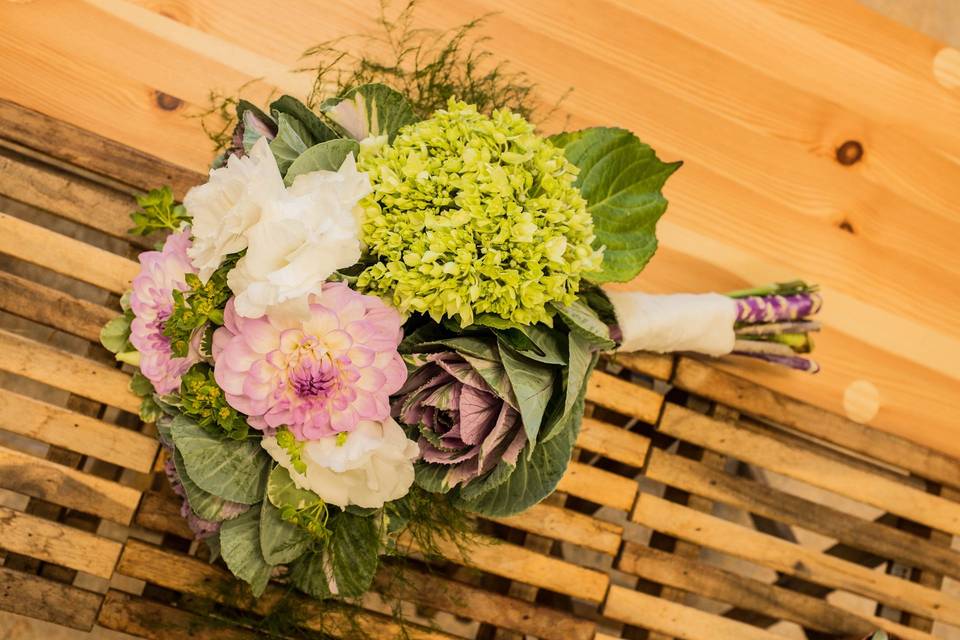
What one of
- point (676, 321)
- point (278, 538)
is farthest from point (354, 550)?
point (676, 321)

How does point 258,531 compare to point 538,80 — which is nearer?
point 258,531

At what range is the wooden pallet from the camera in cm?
108

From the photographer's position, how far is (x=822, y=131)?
1.34m

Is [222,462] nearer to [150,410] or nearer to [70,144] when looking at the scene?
[150,410]

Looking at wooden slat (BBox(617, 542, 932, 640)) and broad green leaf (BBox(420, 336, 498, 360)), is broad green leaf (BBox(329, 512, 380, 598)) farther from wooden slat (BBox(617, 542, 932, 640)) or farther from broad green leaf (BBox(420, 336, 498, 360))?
wooden slat (BBox(617, 542, 932, 640))

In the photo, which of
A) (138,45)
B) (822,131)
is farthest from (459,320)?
(822,131)

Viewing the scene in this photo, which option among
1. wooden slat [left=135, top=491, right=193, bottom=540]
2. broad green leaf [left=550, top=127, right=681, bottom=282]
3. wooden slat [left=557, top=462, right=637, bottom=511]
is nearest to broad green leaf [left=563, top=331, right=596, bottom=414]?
broad green leaf [left=550, top=127, right=681, bottom=282]

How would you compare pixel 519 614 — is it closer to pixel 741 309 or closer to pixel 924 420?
pixel 741 309

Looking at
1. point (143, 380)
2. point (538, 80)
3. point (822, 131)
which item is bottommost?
point (143, 380)

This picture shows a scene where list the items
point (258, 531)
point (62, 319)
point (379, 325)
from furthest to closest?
point (62, 319), point (258, 531), point (379, 325)

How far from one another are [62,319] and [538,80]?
2.51ft

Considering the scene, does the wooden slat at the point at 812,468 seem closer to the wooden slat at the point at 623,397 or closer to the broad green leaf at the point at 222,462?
the wooden slat at the point at 623,397

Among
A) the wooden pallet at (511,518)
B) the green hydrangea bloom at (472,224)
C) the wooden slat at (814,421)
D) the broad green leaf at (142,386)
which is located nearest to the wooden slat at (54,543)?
the wooden pallet at (511,518)

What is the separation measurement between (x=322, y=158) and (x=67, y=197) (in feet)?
1.72
